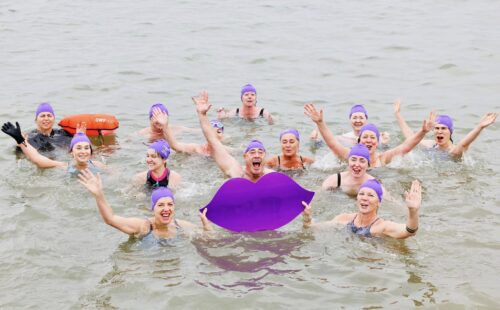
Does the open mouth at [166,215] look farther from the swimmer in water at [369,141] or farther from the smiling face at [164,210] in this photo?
the swimmer in water at [369,141]

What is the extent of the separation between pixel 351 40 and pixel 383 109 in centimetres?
710

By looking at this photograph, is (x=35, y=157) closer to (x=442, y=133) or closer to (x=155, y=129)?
(x=155, y=129)

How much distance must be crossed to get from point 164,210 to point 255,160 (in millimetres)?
2191

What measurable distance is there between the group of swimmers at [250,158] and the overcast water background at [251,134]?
265mm

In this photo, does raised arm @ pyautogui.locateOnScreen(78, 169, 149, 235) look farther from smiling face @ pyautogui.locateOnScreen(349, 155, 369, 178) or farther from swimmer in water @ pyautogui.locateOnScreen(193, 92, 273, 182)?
smiling face @ pyautogui.locateOnScreen(349, 155, 369, 178)

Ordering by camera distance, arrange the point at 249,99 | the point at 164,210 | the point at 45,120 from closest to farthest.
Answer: the point at 164,210, the point at 45,120, the point at 249,99

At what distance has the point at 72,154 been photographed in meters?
13.3

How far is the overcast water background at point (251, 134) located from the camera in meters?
9.16

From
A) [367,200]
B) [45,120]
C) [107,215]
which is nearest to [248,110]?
[45,120]

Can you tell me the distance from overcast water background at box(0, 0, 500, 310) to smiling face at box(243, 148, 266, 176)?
3.58 feet

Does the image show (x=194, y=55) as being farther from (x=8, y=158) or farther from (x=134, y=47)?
(x=8, y=158)

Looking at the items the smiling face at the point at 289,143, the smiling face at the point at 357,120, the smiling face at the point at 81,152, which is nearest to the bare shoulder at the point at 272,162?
the smiling face at the point at 289,143

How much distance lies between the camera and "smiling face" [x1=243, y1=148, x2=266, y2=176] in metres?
11.6

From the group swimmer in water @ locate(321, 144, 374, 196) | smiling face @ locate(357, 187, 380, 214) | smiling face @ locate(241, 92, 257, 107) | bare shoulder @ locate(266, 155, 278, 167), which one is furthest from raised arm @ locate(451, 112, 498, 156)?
smiling face @ locate(241, 92, 257, 107)
